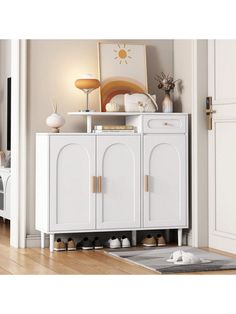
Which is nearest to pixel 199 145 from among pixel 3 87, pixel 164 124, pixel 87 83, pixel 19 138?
pixel 164 124

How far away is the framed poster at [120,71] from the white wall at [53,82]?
0.09 m

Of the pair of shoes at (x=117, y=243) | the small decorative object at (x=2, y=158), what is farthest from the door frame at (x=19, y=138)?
the small decorative object at (x=2, y=158)

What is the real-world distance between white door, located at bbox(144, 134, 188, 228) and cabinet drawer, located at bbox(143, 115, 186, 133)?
0.04 metres

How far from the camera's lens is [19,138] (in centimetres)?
494

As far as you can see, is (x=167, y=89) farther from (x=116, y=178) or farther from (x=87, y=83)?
(x=116, y=178)

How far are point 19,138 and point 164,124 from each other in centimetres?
119

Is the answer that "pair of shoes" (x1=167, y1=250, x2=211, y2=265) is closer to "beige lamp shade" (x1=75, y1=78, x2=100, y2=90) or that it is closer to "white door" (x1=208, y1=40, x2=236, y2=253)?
"white door" (x1=208, y1=40, x2=236, y2=253)

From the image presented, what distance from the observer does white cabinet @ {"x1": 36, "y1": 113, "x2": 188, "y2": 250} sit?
185 inches

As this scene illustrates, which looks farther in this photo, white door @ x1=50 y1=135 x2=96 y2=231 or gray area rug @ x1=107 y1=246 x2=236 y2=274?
white door @ x1=50 y1=135 x2=96 y2=231

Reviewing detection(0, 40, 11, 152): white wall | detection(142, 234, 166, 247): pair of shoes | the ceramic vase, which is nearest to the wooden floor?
detection(142, 234, 166, 247): pair of shoes
